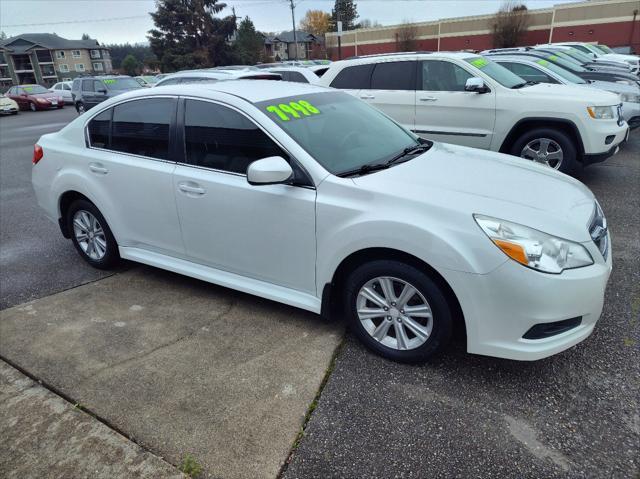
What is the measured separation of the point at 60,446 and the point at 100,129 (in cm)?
279

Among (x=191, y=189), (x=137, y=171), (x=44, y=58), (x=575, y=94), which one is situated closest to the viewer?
(x=191, y=189)

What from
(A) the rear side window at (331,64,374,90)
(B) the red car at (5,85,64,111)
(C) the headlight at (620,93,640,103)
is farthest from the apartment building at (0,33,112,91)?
(C) the headlight at (620,93,640,103)

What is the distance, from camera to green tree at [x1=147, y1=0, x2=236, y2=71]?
50875mm

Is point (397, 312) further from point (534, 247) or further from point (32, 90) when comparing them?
point (32, 90)

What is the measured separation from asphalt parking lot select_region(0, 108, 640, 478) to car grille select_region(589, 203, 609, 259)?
0.69 m

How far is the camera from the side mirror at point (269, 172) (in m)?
2.93

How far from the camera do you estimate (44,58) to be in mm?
75125

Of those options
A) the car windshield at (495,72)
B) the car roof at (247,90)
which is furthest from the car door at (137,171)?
the car windshield at (495,72)

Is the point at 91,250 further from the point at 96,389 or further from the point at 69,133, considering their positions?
the point at 96,389

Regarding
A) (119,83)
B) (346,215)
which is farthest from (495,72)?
(119,83)

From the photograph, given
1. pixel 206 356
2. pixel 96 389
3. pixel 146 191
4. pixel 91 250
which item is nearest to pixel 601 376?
pixel 206 356

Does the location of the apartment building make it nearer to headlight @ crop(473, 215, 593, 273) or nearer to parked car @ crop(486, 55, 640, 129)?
parked car @ crop(486, 55, 640, 129)

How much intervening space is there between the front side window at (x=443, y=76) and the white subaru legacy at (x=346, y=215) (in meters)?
3.25

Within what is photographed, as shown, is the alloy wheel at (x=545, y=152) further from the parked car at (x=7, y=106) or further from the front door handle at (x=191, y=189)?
the parked car at (x=7, y=106)
